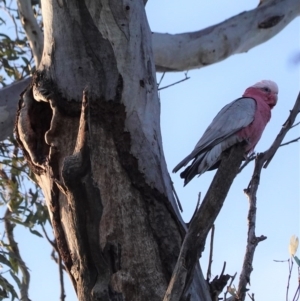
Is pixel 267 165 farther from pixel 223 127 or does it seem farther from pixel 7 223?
pixel 7 223

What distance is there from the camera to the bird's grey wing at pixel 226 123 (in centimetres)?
225

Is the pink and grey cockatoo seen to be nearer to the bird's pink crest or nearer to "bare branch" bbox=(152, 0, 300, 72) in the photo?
the bird's pink crest

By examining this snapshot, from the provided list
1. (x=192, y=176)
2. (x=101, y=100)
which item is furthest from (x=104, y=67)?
(x=192, y=176)

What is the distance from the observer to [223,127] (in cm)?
239

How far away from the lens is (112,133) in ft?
5.80

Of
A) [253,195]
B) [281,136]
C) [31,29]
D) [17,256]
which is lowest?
[253,195]

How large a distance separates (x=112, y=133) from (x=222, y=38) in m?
1.52

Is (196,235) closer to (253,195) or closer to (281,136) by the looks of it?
(253,195)

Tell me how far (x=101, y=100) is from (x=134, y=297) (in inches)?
19.5

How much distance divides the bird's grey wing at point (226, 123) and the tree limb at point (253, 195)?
1.85ft

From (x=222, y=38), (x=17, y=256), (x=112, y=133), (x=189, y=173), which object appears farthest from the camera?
(x=17, y=256)

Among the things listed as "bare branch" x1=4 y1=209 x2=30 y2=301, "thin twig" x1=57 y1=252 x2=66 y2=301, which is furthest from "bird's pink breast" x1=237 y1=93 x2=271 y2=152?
"bare branch" x1=4 y1=209 x2=30 y2=301

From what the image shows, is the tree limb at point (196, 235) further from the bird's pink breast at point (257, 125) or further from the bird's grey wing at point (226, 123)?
the bird's pink breast at point (257, 125)

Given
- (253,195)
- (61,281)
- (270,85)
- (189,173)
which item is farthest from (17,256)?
(253,195)
